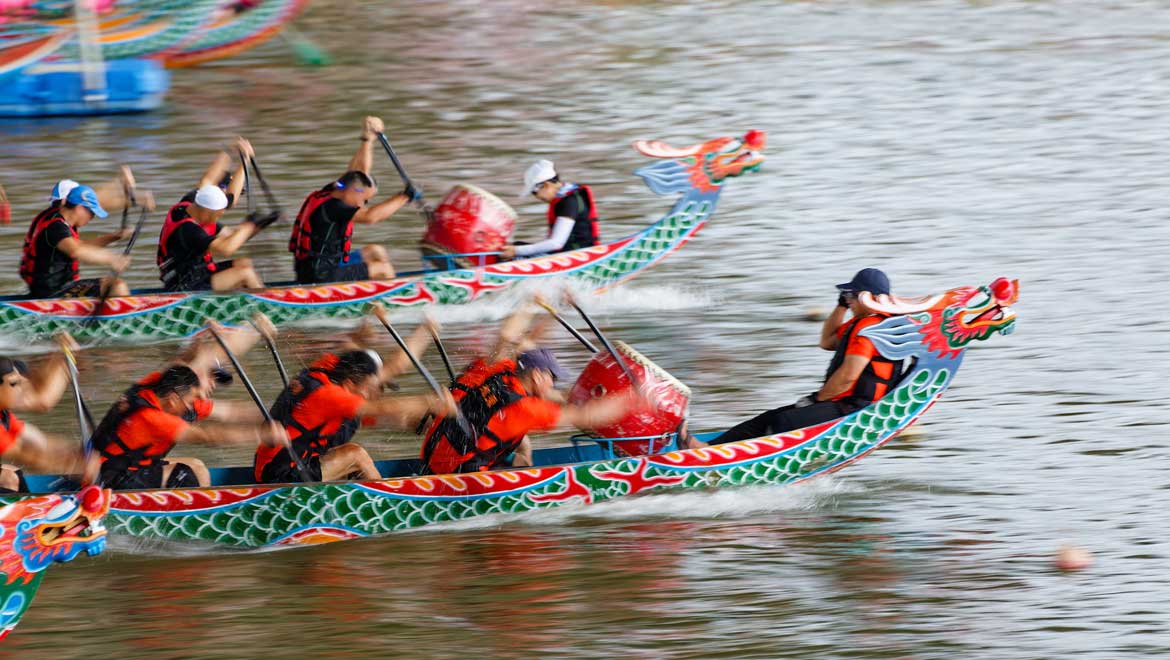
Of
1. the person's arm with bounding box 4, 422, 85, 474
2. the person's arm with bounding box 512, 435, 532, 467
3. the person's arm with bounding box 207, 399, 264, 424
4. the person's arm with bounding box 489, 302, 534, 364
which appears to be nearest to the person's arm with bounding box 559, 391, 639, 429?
the person's arm with bounding box 512, 435, 532, 467

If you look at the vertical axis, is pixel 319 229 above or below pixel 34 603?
above

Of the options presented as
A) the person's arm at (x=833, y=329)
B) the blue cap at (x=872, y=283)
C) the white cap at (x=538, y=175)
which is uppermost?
the blue cap at (x=872, y=283)

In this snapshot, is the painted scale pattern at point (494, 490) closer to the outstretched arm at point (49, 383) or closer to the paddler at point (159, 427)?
the paddler at point (159, 427)

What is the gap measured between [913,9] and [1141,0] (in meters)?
3.52

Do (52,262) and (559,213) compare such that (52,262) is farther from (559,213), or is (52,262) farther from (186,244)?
(559,213)

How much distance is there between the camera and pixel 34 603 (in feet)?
26.1

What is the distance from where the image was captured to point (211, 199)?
11523mm

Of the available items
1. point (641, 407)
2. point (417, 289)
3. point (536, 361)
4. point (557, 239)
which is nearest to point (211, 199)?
point (417, 289)

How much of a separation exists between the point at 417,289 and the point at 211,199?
65.6 inches

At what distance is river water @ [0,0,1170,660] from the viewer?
785 centimetres

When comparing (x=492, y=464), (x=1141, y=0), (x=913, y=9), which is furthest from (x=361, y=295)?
(x=1141, y=0)

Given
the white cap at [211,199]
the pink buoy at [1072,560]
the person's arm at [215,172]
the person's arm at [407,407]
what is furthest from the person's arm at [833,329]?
the person's arm at [215,172]

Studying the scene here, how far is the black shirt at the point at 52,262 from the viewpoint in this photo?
38.2ft

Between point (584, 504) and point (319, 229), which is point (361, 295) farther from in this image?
point (584, 504)
